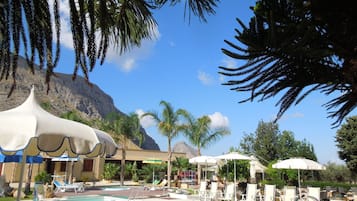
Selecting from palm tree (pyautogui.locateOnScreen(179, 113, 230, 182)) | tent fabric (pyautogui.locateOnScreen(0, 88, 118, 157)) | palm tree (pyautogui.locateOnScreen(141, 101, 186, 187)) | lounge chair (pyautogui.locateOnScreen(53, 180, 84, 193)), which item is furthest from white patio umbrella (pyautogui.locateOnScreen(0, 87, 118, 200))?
palm tree (pyautogui.locateOnScreen(179, 113, 230, 182))

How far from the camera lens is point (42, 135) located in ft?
19.4

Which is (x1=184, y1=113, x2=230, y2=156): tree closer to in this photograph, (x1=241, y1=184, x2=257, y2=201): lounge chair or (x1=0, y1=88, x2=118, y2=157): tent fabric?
(x1=241, y1=184, x2=257, y2=201): lounge chair

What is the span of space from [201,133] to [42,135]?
2409 cm

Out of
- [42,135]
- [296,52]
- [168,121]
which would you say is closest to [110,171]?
[168,121]

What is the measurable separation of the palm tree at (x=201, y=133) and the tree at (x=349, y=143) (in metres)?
10.3

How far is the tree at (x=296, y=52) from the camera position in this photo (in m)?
3.11

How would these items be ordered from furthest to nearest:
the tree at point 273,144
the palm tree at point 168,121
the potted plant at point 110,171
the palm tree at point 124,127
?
the tree at point 273,144 → the potted plant at point 110,171 → the palm tree at point 124,127 → the palm tree at point 168,121

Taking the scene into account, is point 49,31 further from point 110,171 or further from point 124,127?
point 110,171

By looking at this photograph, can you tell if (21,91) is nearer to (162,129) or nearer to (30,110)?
(162,129)

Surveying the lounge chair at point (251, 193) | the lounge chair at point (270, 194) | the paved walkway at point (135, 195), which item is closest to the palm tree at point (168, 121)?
the paved walkway at point (135, 195)

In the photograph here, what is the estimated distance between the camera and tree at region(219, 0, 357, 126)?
122 inches

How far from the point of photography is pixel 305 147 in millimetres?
40719

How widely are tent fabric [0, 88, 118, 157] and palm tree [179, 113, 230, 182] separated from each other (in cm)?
2180

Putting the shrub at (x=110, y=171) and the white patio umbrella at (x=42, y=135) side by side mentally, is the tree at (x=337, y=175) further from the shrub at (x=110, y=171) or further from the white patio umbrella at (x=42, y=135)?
the white patio umbrella at (x=42, y=135)
